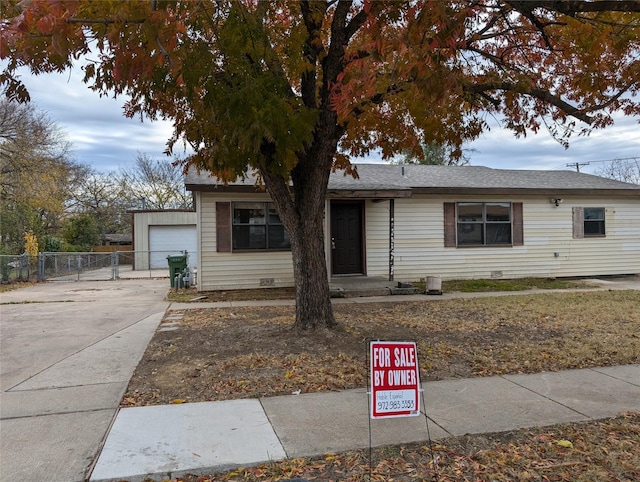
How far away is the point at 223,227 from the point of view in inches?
501

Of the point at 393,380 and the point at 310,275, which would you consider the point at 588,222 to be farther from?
the point at 393,380

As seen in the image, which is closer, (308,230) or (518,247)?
(308,230)

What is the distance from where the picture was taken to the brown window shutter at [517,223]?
49.4 feet

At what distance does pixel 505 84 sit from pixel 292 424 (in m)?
6.08

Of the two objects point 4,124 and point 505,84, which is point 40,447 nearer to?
point 505,84

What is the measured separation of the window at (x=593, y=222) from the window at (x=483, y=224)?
2675mm

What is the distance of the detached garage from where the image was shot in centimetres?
2497

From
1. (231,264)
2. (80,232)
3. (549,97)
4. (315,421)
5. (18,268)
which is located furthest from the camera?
(80,232)

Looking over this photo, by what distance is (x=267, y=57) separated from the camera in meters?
6.22

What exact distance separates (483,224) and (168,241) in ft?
57.0

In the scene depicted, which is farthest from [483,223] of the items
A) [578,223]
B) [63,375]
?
[63,375]

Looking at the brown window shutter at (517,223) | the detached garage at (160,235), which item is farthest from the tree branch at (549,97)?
the detached garage at (160,235)

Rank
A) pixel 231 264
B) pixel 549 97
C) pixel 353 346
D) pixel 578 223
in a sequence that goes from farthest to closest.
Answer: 1. pixel 578 223
2. pixel 231 264
3. pixel 549 97
4. pixel 353 346

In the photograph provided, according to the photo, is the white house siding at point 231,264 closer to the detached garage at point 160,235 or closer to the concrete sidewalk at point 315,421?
the concrete sidewalk at point 315,421
